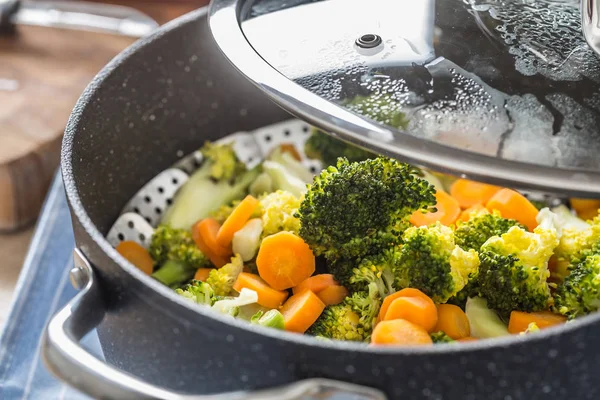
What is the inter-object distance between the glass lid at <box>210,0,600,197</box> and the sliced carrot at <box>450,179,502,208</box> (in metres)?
0.45

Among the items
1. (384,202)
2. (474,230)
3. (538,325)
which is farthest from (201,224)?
(538,325)

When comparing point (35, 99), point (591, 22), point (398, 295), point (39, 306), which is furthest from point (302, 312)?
point (35, 99)

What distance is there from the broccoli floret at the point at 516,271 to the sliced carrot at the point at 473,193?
30 centimetres

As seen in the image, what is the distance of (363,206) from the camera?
52.9 inches

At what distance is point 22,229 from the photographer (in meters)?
2.17

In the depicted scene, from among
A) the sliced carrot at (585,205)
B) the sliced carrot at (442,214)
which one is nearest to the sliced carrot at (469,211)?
the sliced carrot at (442,214)

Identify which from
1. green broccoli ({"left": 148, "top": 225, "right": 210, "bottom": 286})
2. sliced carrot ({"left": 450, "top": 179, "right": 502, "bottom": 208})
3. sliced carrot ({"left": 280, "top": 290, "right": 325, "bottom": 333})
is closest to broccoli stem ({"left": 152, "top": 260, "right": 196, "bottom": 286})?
green broccoli ({"left": 148, "top": 225, "right": 210, "bottom": 286})

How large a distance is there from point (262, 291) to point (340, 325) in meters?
0.17

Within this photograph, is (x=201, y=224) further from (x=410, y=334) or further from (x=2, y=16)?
(x=2, y=16)

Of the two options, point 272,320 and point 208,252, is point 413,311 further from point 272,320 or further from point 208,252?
point 208,252

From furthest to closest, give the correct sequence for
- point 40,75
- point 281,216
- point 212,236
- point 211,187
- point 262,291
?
point 40,75 < point 211,187 < point 212,236 < point 281,216 < point 262,291

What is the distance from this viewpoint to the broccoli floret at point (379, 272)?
135cm

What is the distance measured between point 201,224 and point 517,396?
0.84m

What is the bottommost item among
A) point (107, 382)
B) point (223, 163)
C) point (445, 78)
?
point (223, 163)
